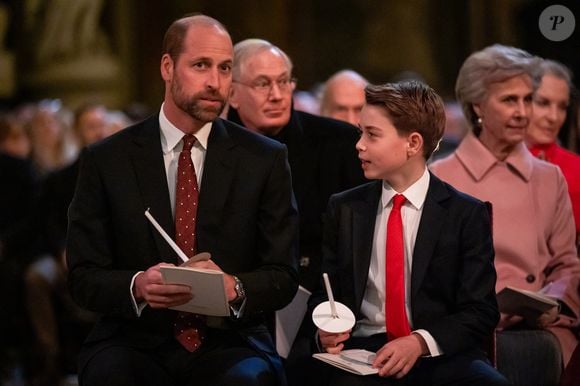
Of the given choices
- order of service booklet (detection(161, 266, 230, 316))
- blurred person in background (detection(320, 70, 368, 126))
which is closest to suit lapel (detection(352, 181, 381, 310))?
order of service booklet (detection(161, 266, 230, 316))

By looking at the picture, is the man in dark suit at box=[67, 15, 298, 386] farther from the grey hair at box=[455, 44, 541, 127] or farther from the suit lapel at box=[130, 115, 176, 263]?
the grey hair at box=[455, 44, 541, 127]

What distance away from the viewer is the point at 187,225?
13.4ft

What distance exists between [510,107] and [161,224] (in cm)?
174

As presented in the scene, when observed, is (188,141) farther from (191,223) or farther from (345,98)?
(345,98)

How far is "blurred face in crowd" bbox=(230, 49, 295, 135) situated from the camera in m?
5.18

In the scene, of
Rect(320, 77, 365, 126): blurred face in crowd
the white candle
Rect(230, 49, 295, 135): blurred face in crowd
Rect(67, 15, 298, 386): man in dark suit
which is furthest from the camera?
Rect(320, 77, 365, 126): blurred face in crowd

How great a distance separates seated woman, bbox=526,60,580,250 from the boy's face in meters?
1.60

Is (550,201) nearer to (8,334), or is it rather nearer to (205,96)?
(205,96)

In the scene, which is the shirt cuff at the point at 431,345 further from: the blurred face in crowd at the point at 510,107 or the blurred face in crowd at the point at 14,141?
the blurred face in crowd at the point at 14,141

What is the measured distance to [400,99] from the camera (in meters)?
4.03

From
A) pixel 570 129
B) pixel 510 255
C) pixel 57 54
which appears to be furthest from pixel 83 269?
pixel 57 54

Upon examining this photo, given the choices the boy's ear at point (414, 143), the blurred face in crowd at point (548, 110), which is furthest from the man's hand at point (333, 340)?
the blurred face in crowd at point (548, 110)

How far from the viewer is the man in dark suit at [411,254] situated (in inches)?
154

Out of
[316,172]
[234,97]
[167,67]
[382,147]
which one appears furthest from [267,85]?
[382,147]
